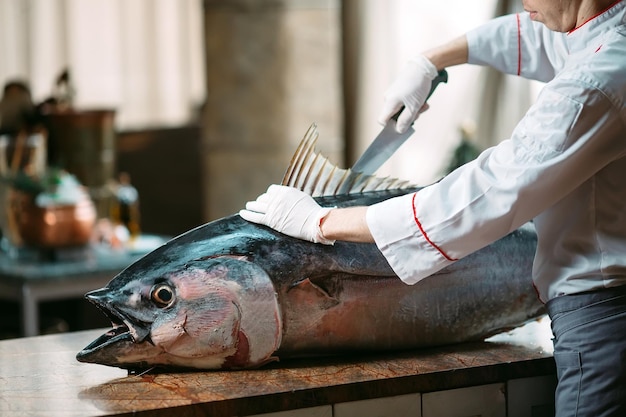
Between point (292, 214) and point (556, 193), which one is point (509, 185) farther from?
point (292, 214)

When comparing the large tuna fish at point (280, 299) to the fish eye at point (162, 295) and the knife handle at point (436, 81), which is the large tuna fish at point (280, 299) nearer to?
the fish eye at point (162, 295)

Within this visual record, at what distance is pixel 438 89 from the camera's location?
223 inches

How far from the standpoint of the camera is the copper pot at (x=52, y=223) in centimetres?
443

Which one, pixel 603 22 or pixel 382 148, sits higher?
pixel 603 22

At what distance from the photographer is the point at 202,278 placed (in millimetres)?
1938

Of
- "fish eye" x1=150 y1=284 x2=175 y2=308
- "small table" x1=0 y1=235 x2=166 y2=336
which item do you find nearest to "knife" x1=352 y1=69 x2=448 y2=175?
"fish eye" x1=150 y1=284 x2=175 y2=308

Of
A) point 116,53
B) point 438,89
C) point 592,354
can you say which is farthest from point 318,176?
point 116,53

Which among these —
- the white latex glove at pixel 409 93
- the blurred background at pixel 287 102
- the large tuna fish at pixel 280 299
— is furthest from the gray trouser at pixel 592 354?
the blurred background at pixel 287 102

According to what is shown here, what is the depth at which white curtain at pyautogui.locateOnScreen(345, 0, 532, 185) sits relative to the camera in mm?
5410

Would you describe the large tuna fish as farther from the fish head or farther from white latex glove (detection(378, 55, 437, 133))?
white latex glove (detection(378, 55, 437, 133))

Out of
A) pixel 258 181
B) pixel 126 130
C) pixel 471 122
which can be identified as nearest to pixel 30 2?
pixel 126 130

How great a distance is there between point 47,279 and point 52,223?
0.30 metres

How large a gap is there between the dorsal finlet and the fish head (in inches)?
10.8

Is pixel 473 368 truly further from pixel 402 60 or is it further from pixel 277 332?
pixel 402 60
